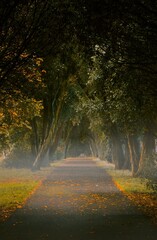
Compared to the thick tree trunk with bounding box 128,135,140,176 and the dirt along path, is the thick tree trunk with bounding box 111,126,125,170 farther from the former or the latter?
the dirt along path

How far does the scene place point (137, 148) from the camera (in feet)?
107

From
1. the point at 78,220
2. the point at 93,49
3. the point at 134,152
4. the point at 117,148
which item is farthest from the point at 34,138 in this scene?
the point at 78,220

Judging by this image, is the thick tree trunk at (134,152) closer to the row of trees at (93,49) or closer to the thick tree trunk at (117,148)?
the row of trees at (93,49)

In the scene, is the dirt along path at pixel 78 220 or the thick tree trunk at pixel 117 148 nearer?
the dirt along path at pixel 78 220

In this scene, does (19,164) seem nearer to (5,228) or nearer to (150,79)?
(150,79)

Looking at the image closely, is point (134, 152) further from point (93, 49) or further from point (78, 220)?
point (78, 220)

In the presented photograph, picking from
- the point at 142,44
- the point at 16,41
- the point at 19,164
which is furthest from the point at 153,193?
the point at 19,164

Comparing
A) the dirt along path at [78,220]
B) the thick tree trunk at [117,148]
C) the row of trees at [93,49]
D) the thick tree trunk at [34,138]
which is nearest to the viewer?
the dirt along path at [78,220]

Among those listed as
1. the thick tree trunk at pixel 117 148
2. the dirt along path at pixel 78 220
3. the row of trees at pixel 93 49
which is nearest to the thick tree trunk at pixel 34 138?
the thick tree trunk at pixel 117 148

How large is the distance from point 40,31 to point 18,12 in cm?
77

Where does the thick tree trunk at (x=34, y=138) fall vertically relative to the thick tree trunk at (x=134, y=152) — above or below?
above

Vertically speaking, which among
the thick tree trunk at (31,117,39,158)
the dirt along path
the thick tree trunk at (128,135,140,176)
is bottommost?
the dirt along path

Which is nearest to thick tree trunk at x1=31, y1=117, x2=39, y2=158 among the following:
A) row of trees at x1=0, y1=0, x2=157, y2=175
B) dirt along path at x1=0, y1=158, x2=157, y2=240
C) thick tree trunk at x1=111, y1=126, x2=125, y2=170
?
thick tree trunk at x1=111, y1=126, x2=125, y2=170

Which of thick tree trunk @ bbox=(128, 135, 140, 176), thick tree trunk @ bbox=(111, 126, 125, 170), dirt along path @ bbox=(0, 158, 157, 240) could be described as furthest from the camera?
thick tree trunk @ bbox=(111, 126, 125, 170)
